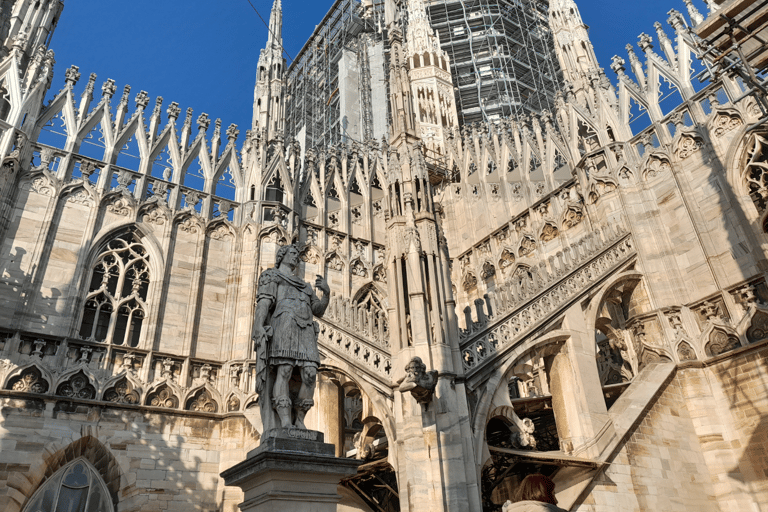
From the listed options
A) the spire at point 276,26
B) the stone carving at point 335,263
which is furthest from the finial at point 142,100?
the stone carving at point 335,263

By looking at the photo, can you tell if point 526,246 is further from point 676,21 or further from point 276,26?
point 276,26

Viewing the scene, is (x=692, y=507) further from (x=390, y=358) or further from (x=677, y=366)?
(x=390, y=358)

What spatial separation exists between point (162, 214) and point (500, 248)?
1003cm

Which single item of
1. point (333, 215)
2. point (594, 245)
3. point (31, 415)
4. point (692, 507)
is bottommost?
point (692, 507)

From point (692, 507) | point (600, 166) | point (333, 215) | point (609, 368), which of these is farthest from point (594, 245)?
point (333, 215)

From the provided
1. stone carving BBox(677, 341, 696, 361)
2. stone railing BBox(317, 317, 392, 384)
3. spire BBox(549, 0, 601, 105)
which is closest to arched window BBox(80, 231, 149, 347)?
stone railing BBox(317, 317, 392, 384)

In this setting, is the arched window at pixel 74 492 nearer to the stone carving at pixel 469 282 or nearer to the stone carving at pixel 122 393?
the stone carving at pixel 122 393

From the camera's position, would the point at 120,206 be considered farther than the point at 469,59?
No

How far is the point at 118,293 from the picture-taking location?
536 inches

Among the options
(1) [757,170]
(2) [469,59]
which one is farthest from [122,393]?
(2) [469,59]

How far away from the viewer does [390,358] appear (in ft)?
38.0

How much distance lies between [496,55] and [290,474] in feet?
92.4

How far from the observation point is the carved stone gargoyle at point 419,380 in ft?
33.0

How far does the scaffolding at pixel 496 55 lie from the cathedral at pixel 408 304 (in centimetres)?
1165
